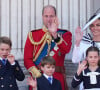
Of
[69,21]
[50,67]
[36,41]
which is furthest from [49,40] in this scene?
[69,21]

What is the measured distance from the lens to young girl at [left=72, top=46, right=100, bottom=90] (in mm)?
4426

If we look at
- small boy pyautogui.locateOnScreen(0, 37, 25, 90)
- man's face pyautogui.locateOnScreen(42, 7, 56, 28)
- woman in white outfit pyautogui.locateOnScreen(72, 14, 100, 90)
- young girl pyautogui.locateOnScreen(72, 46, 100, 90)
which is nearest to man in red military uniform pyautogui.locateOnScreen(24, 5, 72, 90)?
man's face pyautogui.locateOnScreen(42, 7, 56, 28)

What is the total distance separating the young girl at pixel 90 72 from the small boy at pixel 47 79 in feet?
0.77

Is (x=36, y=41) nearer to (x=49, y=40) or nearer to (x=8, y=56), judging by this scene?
(x=49, y=40)

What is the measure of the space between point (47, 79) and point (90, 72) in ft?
1.52

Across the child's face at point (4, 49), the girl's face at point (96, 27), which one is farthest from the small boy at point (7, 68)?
the girl's face at point (96, 27)

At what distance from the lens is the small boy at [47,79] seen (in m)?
4.41

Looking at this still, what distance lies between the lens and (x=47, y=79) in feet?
14.6

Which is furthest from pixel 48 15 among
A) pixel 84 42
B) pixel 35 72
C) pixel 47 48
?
pixel 35 72

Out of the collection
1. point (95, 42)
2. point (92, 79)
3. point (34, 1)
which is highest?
point (34, 1)

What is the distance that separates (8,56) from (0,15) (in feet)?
4.80

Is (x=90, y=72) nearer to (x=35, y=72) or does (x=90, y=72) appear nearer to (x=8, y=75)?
(x=35, y=72)

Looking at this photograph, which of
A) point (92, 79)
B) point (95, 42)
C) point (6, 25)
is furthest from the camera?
point (6, 25)

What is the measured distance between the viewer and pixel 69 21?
588cm
